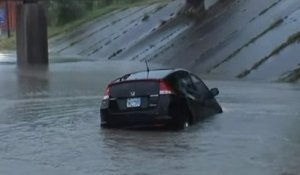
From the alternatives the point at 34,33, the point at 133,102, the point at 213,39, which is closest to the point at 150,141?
the point at 133,102

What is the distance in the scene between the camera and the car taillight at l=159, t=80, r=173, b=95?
15.6 metres

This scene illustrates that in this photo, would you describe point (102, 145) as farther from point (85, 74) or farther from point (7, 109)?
point (85, 74)

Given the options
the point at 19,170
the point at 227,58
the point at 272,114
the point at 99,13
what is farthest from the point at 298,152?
the point at 99,13

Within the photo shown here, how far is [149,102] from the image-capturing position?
51.3 ft

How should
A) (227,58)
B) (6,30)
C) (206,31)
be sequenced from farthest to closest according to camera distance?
(6,30), (206,31), (227,58)

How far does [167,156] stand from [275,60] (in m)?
19.4

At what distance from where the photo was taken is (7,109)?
21578mm

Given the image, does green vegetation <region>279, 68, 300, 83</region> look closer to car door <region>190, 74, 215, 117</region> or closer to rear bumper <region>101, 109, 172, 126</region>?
car door <region>190, 74, 215, 117</region>

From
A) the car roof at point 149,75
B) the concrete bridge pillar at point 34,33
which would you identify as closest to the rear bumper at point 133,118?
the car roof at point 149,75

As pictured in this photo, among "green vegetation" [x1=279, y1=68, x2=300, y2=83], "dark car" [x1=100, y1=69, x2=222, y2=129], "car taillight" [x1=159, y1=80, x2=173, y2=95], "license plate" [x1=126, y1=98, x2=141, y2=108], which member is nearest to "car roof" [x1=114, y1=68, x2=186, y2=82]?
"dark car" [x1=100, y1=69, x2=222, y2=129]

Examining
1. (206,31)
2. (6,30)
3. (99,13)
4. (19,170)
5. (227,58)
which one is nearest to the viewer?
(19,170)

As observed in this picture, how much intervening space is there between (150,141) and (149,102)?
1.39m

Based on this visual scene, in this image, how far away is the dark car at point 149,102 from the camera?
15578 millimetres

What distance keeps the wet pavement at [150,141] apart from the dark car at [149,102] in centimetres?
27
